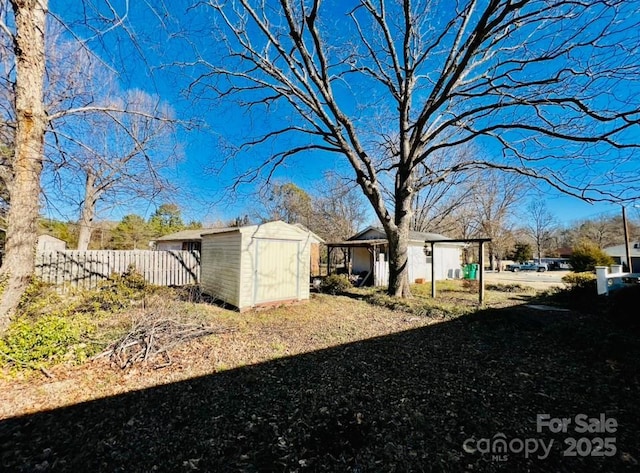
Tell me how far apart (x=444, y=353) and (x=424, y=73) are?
871cm

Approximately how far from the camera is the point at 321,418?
2.64 m

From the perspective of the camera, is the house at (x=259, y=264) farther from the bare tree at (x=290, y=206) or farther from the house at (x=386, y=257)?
the bare tree at (x=290, y=206)

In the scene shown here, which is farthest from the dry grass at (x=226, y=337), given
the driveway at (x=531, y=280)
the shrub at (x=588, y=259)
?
the shrub at (x=588, y=259)

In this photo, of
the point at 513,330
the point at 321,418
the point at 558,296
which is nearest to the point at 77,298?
the point at 321,418

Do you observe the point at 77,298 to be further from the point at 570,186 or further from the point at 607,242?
the point at 607,242

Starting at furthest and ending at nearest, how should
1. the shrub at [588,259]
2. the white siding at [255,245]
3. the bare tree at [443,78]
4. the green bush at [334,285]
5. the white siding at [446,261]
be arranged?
the shrub at [588,259], the white siding at [446,261], the green bush at [334,285], the white siding at [255,245], the bare tree at [443,78]

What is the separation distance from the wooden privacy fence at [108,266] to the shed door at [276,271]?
189 inches

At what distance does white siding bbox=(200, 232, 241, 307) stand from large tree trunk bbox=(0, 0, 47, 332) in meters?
4.03

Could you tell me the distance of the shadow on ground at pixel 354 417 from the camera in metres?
2.08

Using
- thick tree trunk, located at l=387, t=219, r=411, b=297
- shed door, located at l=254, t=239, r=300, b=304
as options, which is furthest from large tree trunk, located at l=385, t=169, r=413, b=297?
shed door, located at l=254, t=239, r=300, b=304

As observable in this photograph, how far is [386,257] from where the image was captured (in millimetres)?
14125

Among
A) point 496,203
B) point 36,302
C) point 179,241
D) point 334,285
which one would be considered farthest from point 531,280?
point 179,241

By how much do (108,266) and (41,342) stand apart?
733 cm

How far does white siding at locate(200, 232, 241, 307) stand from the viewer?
744 cm
